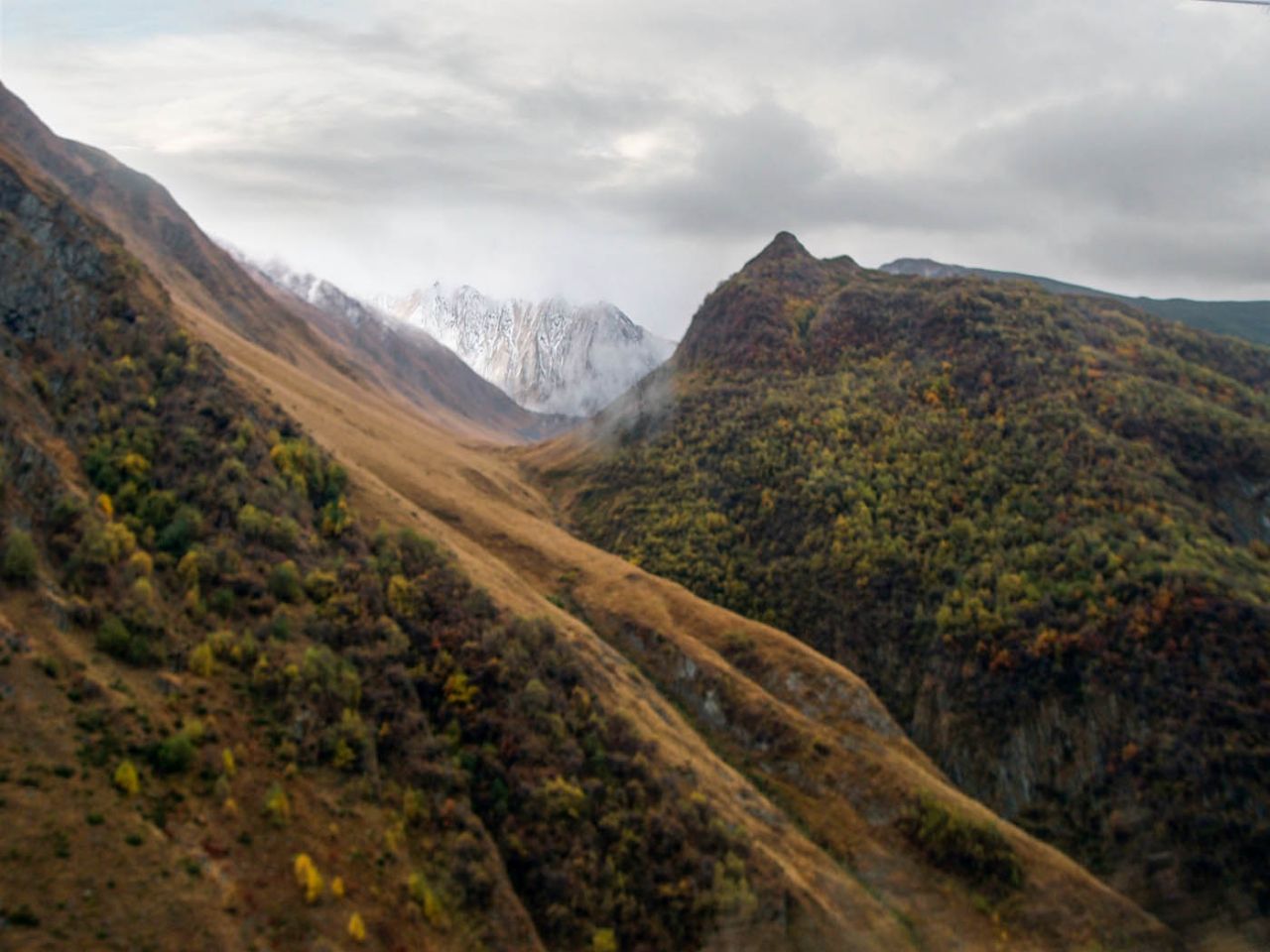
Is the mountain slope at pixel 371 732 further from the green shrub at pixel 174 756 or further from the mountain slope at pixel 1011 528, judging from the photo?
the mountain slope at pixel 1011 528

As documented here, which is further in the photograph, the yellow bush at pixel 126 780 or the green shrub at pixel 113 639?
the green shrub at pixel 113 639

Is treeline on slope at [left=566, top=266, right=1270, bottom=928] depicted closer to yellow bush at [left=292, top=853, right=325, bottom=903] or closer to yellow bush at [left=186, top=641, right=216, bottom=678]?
yellow bush at [left=292, top=853, right=325, bottom=903]

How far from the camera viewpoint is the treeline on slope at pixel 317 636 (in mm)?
42719

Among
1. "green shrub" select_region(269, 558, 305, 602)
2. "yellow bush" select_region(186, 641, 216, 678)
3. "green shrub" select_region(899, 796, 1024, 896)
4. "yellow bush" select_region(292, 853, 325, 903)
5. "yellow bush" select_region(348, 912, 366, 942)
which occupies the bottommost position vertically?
"yellow bush" select_region(348, 912, 366, 942)

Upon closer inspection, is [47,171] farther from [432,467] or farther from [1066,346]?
[1066,346]

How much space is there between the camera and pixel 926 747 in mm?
78938

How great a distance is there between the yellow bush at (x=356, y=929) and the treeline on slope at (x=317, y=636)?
3.40 metres

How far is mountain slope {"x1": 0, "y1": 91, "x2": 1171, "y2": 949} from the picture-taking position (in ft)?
119

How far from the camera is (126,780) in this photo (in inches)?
1366

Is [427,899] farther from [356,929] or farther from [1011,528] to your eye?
[1011,528]

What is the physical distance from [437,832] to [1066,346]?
10829 centimetres

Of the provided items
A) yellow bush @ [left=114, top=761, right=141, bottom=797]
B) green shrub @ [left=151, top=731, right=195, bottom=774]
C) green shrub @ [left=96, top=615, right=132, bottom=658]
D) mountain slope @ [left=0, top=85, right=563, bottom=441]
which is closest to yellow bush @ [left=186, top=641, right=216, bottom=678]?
green shrub @ [left=96, top=615, right=132, bottom=658]

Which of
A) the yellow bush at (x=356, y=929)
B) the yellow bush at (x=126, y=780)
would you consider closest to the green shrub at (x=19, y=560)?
the yellow bush at (x=126, y=780)

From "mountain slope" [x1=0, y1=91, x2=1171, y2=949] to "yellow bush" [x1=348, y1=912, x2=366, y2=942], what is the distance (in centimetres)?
23
